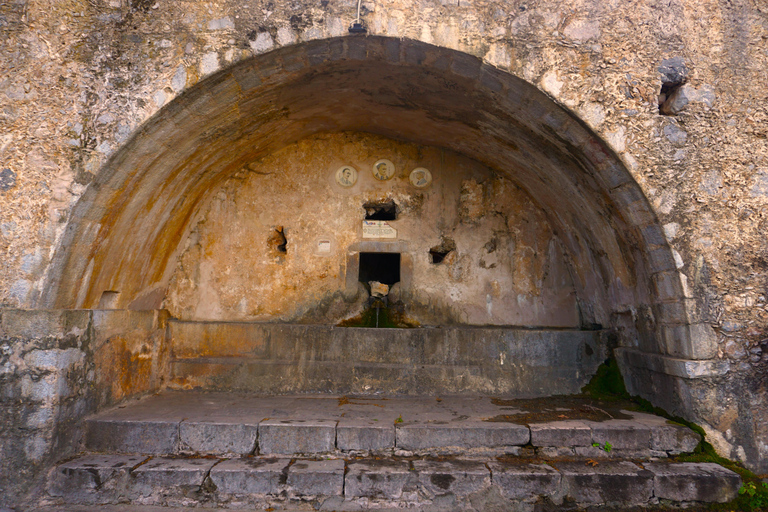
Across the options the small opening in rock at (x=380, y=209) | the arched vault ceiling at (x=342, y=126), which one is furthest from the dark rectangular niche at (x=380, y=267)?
the arched vault ceiling at (x=342, y=126)

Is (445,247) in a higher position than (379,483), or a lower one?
higher

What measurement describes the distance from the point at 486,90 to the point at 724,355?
311cm

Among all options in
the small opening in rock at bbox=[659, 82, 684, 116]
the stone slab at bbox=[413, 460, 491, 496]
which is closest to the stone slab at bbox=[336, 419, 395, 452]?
the stone slab at bbox=[413, 460, 491, 496]

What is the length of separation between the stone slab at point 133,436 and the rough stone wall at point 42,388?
14 centimetres

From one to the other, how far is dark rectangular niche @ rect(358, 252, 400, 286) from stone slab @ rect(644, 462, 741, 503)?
3634 millimetres

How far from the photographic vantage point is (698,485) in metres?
3.58

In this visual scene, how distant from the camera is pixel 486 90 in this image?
13.8ft

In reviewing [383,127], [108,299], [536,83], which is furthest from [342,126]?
[108,299]

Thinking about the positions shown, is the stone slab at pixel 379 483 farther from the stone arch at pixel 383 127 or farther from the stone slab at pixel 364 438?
the stone arch at pixel 383 127

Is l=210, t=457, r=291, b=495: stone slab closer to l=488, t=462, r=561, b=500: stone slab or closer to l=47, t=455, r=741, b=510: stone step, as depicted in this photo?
l=47, t=455, r=741, b=510: stone step

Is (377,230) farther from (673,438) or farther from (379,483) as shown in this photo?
(673,438)

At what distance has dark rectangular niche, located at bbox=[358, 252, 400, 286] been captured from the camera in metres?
6.18

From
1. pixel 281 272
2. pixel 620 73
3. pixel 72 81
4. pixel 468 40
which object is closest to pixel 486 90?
pixel 468 40

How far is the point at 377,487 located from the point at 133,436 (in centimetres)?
222
